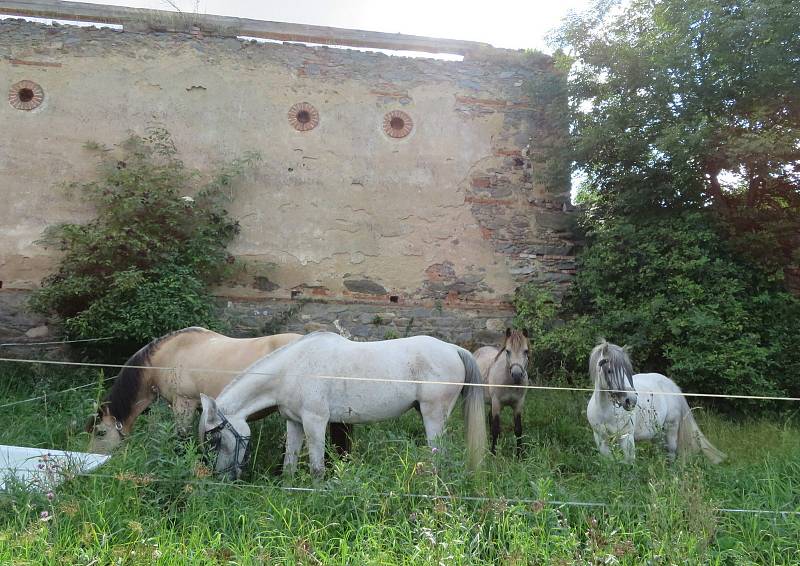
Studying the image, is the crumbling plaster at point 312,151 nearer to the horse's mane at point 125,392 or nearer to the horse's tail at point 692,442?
the horse's mane at point 125,392

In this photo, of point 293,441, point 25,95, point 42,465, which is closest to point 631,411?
point 293,441

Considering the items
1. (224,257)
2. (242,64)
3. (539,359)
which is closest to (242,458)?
(224,257)

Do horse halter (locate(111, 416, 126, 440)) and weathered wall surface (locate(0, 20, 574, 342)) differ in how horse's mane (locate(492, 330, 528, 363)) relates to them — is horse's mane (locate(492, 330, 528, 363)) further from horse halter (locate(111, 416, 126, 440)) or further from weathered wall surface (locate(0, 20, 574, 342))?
horse halter (locate(111, 416, 126, 440))

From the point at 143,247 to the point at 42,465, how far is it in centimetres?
448

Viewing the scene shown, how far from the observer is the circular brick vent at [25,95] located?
8.88 m

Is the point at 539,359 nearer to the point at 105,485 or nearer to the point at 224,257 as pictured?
the point at 224,257

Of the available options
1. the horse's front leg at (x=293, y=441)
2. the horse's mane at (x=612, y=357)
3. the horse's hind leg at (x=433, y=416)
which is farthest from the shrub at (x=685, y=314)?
the horse's front leg at (x=293, y=441)

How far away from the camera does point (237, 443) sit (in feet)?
14.8

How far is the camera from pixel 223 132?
933cm

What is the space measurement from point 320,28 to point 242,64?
4.44 feet

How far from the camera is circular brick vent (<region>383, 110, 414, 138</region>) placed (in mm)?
9711

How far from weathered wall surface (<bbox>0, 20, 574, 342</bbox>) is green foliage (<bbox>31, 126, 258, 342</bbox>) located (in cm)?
31

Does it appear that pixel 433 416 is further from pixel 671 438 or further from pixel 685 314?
pixel 685 314

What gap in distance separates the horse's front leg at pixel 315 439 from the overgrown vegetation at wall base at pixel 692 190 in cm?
450
